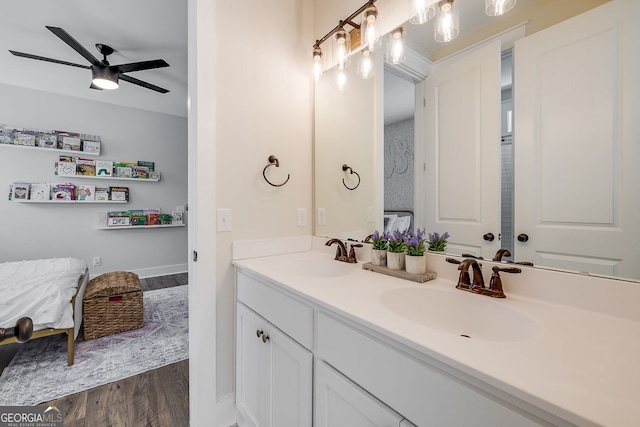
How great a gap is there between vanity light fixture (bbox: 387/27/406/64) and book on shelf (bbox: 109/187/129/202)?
14.3 feet

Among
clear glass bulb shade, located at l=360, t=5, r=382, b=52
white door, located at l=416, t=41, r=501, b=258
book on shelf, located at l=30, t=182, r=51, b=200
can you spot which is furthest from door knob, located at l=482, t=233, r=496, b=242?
book on shelf, located at l=30, t=182, r=51, b=200

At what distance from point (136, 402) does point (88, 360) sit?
2.57ft

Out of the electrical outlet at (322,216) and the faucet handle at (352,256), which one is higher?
the electrical outlet at (322,216)

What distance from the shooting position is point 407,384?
2.10 ft

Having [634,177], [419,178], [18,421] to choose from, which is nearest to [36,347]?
[18,421]

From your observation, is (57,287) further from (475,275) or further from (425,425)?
(475,275)

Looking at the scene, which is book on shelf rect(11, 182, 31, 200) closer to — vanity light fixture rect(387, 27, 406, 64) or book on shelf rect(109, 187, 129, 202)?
book on shelf rect(109, 187, 129, 202)

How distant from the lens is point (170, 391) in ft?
5.76

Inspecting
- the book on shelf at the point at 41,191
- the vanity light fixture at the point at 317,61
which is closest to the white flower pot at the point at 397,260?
the vanity light fixture at the point at 317,61

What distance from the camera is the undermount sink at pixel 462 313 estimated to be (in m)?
0.80

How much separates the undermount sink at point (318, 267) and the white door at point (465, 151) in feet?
1.74

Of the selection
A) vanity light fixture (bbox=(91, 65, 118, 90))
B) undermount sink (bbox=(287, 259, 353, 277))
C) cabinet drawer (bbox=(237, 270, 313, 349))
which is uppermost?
vanity light fixture (bbox=(91, 65, 118, 90))

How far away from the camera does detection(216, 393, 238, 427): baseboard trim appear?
56.0 inches

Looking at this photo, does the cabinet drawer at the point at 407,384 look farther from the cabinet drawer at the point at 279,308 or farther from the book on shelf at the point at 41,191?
the book on shelf at the point at 41,191
